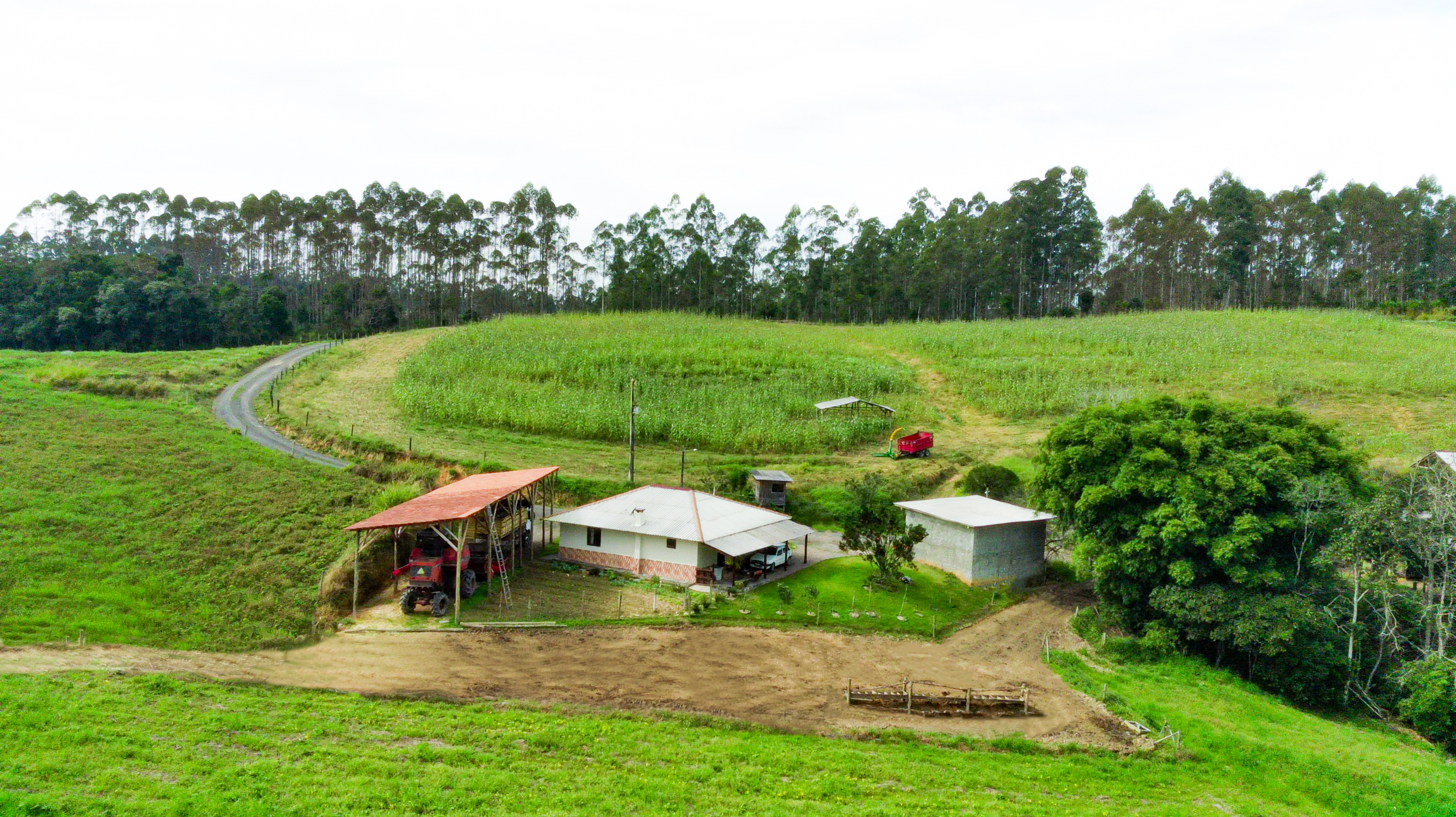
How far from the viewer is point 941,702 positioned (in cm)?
1709

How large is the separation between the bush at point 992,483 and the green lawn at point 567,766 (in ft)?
52.3

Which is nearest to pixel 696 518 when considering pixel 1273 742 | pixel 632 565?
pixel 632 565

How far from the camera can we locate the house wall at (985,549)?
26297mm

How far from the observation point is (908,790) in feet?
42.2

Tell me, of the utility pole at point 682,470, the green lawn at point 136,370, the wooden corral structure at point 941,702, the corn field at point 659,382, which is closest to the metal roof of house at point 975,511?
the wooden corral structure at point 941,702

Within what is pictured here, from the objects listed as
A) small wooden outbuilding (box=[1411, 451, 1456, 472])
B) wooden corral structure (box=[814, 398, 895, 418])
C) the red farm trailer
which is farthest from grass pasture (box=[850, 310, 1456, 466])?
the red farm trailer

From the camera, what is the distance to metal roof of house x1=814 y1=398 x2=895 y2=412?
43188mm

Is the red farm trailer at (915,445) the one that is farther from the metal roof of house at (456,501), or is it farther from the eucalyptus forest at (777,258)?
the eucalyptus forest at (777,258)

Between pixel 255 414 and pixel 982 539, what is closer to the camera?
pixel 982 539

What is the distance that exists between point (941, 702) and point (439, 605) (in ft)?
43.9

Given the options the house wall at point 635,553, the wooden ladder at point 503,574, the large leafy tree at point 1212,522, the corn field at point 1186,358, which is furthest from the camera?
the corn field at point 1186,358

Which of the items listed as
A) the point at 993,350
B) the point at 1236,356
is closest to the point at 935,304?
the point at 993,350

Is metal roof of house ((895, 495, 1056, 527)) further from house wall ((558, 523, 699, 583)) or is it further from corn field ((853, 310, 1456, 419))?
corn field ((853, 310, 1456, 419))

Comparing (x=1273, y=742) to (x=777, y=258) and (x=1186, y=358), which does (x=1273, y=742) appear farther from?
(x=777, y=258)
